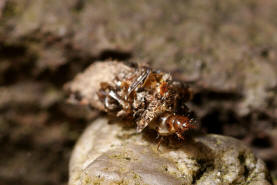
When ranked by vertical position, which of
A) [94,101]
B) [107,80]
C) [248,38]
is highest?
[248,38]

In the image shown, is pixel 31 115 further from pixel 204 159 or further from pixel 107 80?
pixel 204 159

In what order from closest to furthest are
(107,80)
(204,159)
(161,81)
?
(204,159)
(161,81)
(107,80)

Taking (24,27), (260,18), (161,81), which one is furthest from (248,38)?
(24,27)

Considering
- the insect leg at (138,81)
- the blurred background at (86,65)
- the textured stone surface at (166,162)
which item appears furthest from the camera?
the blurred background at (86,65)

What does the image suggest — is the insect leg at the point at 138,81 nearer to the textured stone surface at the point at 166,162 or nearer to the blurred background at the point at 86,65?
the textured stone surface at the point at 166,162

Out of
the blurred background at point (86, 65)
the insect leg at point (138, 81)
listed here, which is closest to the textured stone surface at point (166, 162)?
the insect leg at point (138, 81)

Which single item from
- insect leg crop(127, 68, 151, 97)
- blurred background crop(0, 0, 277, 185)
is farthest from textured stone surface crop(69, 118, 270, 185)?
blurred background crop(0, 0, 277, 185)

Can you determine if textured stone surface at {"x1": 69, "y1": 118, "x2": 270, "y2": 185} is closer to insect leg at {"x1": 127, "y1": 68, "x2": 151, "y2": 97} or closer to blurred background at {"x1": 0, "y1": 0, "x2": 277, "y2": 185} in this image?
insect leg at {"x1": 127, "y1": 68, "x2": 151, "y2": 97}
